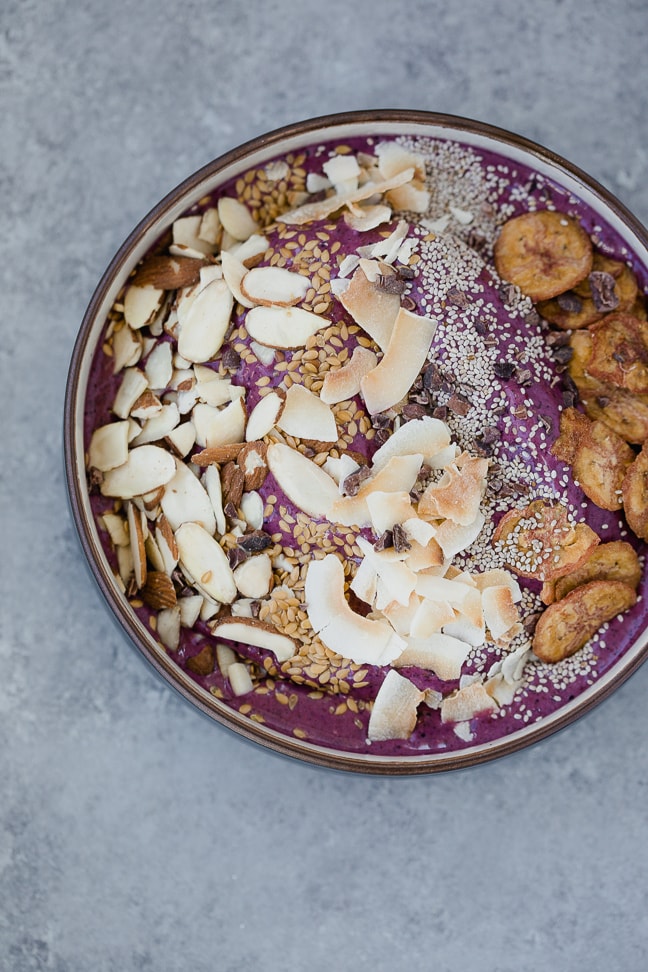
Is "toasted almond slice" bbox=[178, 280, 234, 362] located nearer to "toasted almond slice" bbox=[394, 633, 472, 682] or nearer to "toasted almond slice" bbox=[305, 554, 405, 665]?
"toasted almond slice" bbox=[305, 554, 405, 665]

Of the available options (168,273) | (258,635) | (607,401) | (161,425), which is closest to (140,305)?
(168,273)

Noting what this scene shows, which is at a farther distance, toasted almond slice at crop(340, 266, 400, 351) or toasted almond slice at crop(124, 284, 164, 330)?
toasted almond slice at crop(124, 284, 164, 330)

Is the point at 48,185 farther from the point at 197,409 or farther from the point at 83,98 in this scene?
the point at 197,409

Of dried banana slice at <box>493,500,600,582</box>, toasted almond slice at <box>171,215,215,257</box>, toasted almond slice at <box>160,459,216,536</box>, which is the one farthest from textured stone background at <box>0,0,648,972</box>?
dried banana slice at <box>493,500,600,582</box>

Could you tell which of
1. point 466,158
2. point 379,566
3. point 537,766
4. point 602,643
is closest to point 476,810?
point 537,766

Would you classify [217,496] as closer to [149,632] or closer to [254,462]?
[254,462]

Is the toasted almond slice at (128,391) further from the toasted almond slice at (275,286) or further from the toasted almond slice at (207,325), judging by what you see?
the toasted almond slice at (275,286)
